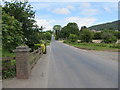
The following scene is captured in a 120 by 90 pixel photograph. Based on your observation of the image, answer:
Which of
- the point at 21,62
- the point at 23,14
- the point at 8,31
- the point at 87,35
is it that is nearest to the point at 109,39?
the point at 87,35

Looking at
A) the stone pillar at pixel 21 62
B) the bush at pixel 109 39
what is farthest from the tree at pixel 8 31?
the bush at pixel 109 39

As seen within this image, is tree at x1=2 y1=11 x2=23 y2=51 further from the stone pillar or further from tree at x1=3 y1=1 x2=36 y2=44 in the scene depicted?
tree at x1=3 y1=1 x2=36 y2=44

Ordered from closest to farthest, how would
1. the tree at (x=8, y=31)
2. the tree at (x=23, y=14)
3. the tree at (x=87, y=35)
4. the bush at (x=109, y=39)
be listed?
the tree at (x=8, y=31) < the tree at (x=23, y=14) < the tree at (x=87, y=35) < the bush at (x=109, y=39)

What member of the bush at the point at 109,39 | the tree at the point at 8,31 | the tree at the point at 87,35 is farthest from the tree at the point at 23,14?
the bush at the point at 109,39

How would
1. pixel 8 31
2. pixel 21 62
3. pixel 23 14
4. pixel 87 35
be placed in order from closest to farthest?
→ pixel 21 62, pixel 8 31, pixel 23 14, pixel 87 35

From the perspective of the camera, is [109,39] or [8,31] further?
[109,39]

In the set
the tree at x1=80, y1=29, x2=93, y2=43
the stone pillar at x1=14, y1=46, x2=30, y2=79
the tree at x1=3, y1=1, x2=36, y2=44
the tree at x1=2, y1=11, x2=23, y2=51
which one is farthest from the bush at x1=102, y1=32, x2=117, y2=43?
the stone pillar at x1=14, y1=46, x2=30, y2=79

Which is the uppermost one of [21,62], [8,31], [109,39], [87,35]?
[87,35]

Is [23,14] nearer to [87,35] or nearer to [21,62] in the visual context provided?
[21,62]

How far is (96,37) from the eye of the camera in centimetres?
6362

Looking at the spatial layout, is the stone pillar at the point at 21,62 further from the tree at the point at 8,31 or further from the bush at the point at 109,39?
the bush at the point at 109,39

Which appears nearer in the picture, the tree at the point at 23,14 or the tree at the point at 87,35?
the tree at the point at 23,14

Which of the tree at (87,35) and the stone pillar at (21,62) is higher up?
the tree at (87,35)

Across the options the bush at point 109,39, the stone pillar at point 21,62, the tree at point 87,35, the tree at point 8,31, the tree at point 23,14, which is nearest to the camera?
the stone pillar at point 21,62
